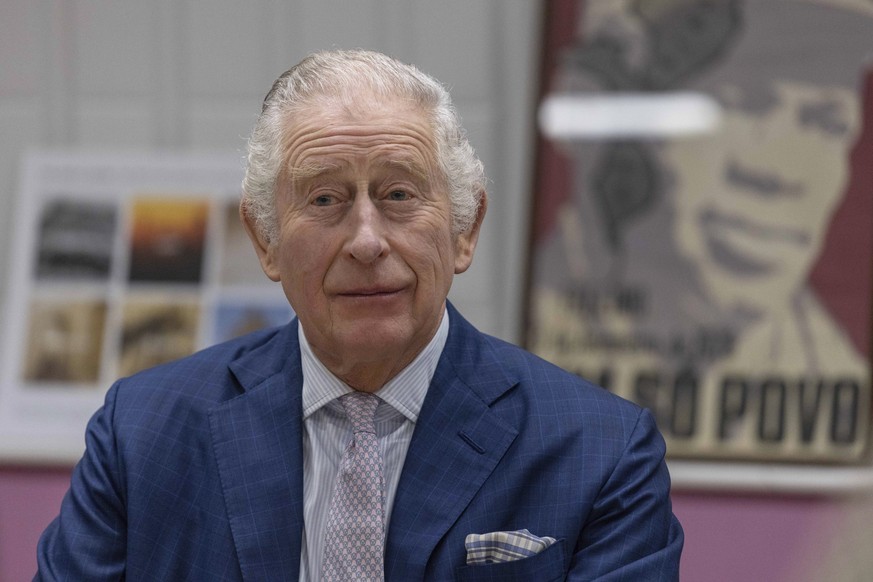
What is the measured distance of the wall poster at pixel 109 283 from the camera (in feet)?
10.8

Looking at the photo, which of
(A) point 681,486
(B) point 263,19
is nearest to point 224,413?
(A) point 681,486

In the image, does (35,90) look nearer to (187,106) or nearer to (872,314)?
(187,106)

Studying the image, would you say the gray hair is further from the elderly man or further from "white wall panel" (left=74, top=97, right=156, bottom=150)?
"white wall panel" (left=74, top=97, right=156, bottom=150)

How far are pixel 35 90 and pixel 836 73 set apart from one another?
7.77 feet

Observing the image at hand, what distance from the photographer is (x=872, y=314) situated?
2963 mm

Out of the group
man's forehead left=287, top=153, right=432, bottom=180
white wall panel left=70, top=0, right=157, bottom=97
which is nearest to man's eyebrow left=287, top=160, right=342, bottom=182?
man's forehead left=287, top=153, right=432, bottom=180

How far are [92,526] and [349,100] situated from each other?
2.25 ft

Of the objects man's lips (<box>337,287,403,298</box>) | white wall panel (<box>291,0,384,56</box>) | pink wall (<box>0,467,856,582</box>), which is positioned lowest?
pink wall (<box>0,467,856,582</box>)

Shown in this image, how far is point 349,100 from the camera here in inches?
58.4

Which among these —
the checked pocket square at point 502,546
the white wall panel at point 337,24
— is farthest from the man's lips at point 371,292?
the white wall panel at point 337,24

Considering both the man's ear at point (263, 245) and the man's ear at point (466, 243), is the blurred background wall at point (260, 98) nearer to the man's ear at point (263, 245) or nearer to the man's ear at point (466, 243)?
the man's ear at point (466, 243)

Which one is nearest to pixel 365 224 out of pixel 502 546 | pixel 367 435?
pixel 367 435

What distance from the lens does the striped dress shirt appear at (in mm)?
1508

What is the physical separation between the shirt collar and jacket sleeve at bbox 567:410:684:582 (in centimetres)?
29
